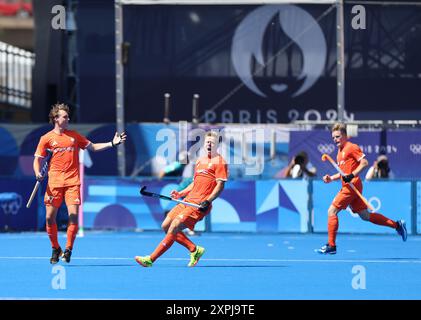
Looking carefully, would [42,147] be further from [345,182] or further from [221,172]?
[345,182]

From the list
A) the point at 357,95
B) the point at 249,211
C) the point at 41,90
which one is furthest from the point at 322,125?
the point at 41,90

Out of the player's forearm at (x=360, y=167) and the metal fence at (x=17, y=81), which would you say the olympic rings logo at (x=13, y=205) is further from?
the metal fence at (x=17, y=81)

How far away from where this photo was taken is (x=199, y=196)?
16.4 m

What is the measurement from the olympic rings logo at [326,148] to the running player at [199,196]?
10082mm

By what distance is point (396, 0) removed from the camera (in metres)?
27.8

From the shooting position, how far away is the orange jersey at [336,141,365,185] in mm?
19203

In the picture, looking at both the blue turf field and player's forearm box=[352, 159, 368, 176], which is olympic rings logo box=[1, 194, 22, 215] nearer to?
the blue turf field

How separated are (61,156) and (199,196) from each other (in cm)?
201

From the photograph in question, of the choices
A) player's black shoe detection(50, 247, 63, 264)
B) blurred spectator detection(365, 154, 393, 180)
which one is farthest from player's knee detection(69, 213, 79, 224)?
blurred spectator detection(365, 154, 393, 180)

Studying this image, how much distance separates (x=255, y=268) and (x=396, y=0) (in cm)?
1260

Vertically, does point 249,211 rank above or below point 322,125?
below

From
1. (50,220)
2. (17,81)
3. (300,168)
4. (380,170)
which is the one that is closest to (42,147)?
(50,220)

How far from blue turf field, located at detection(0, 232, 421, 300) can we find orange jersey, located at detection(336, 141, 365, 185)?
1.38m
